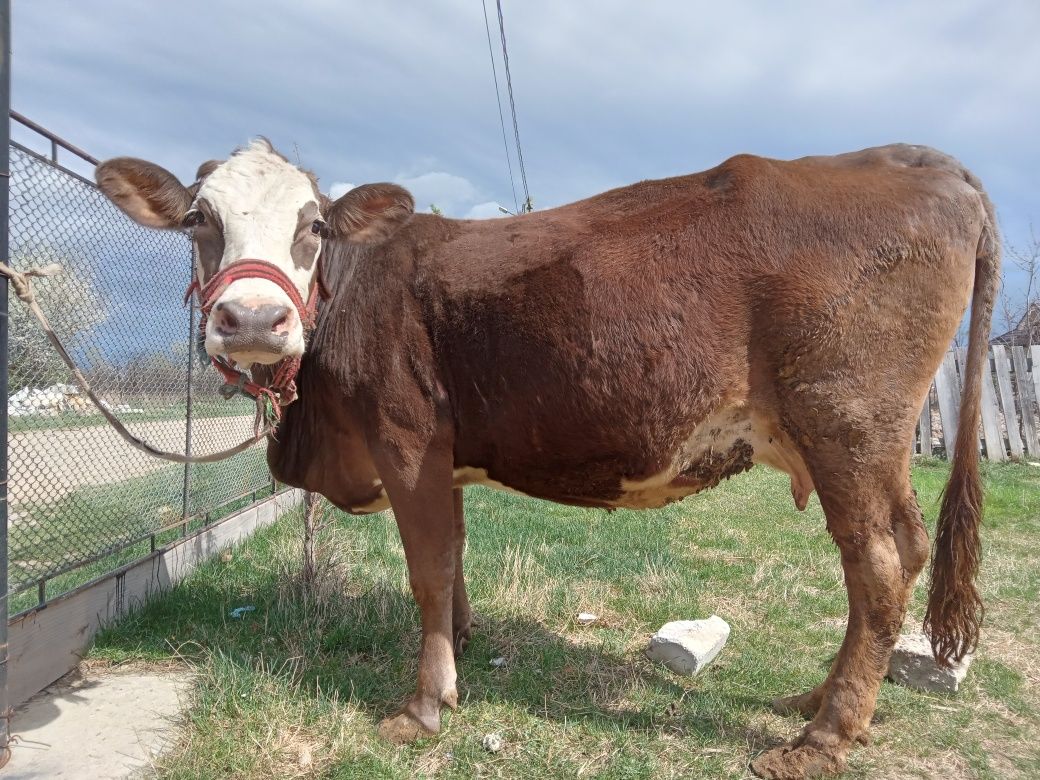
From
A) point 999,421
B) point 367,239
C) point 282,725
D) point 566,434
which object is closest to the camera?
point 282,725

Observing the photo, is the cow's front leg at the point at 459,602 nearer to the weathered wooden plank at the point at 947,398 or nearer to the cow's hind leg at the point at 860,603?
the cow's hind leg at the point at 860,603

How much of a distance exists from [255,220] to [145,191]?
820 millimetres

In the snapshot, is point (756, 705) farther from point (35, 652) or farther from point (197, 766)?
point (35, 652)

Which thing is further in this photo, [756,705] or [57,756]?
[756,705]

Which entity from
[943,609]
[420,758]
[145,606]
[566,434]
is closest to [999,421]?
[943,609]

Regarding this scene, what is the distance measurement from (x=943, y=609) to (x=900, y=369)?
128cm

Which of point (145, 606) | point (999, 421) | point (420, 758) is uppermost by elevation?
point (999, 421)

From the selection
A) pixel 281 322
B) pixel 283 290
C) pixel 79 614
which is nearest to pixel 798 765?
pixel 281 322

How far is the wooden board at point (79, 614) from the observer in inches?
137

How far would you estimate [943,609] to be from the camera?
3.45 metres

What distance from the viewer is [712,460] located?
3.60 m

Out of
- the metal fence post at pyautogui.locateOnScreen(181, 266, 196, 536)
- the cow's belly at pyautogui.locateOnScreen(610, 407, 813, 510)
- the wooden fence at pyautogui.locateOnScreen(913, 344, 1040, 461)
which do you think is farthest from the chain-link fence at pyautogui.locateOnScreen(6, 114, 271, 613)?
the wooden fence at pyautogui.locateOnScreen(913, 344, 1040, 461)

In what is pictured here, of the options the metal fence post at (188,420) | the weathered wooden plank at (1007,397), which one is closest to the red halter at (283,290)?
the metal fence post at (188,420)

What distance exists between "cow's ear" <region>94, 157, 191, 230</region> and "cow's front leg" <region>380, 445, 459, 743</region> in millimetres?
1788
